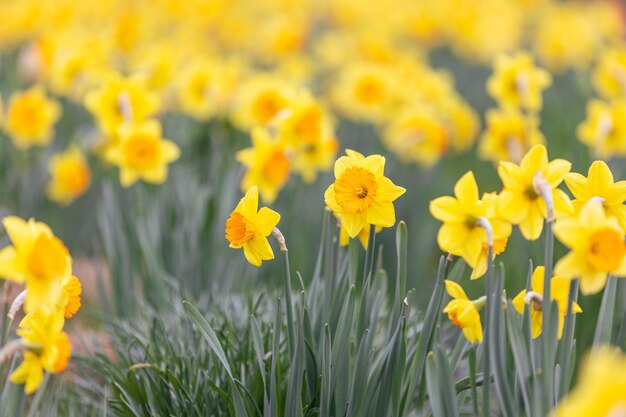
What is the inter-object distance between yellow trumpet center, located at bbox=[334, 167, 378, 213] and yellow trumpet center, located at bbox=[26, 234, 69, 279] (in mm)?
524

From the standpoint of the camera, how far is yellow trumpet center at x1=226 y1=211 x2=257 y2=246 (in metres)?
1.55

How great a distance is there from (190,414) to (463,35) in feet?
18.1

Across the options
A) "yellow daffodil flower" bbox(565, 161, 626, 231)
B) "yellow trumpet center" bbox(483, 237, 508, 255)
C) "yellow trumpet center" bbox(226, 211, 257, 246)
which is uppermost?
"yellow daffodil flower" bbox(565, 161, 626, 231)

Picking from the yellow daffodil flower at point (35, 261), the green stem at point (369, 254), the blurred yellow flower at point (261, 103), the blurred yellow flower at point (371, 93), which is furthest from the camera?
the blurred yellow flower at point (371, 93)

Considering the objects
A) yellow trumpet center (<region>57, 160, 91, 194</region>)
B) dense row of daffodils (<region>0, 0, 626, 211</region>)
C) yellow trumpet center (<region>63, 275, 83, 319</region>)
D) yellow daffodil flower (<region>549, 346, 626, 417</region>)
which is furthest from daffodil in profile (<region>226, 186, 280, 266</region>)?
yellow trumpet center (<region>57, 160, 91, 194</region>)

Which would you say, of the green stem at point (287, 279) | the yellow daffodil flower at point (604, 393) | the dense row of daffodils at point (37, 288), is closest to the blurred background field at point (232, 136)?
the green stem at point (287, 279)

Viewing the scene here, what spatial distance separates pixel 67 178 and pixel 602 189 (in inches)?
104

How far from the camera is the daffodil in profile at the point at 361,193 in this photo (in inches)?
60.9

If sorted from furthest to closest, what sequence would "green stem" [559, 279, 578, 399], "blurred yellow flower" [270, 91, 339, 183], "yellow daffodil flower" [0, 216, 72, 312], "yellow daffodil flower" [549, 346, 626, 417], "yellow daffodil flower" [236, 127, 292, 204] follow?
"blurred yellow flower" [270, 91, 339, 183] < "yellow daffodil flower" [236, 127, 292, 204] < "green stem" [559, 279, 578, 399] < "yellow daffodil flower" [0, 216, 72, 312] < "yellow daffodil flower" [549, 346, 626, 417]

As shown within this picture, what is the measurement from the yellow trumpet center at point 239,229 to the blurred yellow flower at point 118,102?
162 centimetres

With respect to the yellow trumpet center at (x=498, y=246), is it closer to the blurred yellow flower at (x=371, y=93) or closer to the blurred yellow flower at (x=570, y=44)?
the blurred yellow flower at (x=371, y=93)

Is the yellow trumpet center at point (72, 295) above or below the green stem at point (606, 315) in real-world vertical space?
below

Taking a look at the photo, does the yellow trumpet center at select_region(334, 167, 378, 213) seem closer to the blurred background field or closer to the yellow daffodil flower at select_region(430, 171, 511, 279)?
the yellow daffodil flower at select_region(430, 171, 511, 279)

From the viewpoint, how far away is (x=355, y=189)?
156cm
